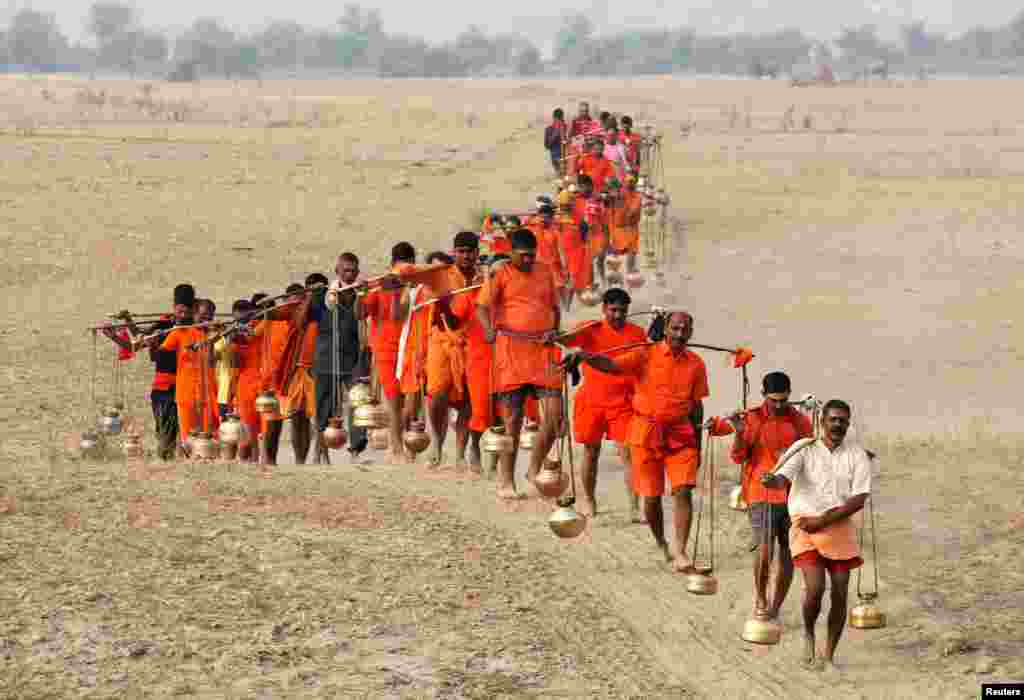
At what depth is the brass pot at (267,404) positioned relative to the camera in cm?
1553

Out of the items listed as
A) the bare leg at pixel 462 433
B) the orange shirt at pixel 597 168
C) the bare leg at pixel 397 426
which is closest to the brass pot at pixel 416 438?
the bare leg at pixel 462 433

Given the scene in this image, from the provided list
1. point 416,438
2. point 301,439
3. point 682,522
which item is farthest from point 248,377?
point 682,522

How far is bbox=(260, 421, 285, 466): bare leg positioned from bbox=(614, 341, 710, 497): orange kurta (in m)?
4.15

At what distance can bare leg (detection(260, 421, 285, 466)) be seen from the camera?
1617 cm

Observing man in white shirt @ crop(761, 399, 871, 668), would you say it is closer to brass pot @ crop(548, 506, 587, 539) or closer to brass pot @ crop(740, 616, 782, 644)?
brass pot @ crop(740, 616, 782, 644)

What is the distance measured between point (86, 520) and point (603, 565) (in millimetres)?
3133

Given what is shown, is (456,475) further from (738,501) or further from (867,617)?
(867,617)

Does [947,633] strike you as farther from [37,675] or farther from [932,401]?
[932,401]

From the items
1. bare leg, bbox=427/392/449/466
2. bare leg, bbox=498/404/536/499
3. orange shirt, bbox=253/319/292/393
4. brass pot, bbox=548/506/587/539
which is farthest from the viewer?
orange shirt, bbox=253/319/292/393

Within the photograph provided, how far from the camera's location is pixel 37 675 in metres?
10.2

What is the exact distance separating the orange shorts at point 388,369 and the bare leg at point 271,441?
0.86 meters

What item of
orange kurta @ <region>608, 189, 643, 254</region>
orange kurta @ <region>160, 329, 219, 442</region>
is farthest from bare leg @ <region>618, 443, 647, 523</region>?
orange kurta @ <region>608, 189, 643, 254</region>

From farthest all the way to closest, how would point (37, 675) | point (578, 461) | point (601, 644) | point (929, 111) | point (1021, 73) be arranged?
1. point (1021, 73)
2. point (929, 111)
3. point (578, 461)
4. point (601, 644)
5. point (37, 675)

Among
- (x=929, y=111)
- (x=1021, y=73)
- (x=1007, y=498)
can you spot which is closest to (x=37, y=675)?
(x=1007, y=498)
